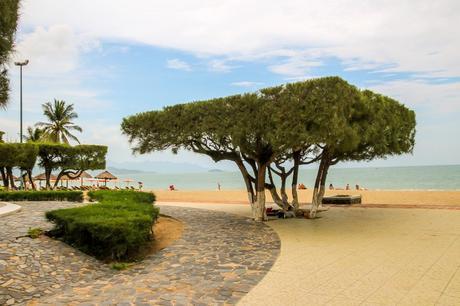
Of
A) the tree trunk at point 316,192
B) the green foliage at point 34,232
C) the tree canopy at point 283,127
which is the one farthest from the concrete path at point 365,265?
the green foliage at point 34,232

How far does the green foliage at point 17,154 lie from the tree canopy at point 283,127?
16.6 m

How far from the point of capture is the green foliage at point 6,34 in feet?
22.4

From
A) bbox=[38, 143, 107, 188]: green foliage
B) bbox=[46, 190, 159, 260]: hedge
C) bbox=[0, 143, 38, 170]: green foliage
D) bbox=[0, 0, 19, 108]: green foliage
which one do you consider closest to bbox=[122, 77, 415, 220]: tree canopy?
bbox=[46, 190, 159, 260]: hedge

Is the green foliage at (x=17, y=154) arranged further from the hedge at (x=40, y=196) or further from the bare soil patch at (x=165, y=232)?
the bare soil patch at (x=165, y=232)

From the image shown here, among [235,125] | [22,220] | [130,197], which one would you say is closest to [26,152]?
[130,197]

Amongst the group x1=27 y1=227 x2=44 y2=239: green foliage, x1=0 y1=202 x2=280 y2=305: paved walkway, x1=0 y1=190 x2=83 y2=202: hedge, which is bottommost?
x1=0 y1=202 x2=280 y2=305: paved walkway

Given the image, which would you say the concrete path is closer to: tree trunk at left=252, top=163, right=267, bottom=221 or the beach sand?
tree trunk at left=252, top=163, right=267, bottom=221

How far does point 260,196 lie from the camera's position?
17.5 metres

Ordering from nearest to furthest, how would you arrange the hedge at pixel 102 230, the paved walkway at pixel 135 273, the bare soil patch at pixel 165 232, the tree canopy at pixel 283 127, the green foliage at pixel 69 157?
the paved walkway at pixel 135 273
the hedge at pixel 102 230
the bare soil patch at pixel 165 232
the tree canopy at pixel 283 127
the green foliage at pixel 69 157

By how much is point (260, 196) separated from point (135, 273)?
9.01 m

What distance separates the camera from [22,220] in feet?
42.4

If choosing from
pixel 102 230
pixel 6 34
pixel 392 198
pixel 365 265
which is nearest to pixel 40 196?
pixel 102 230

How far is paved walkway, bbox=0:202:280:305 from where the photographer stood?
7.43 m

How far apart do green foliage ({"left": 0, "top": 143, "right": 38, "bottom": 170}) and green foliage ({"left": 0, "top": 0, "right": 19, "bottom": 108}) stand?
25768 mm
